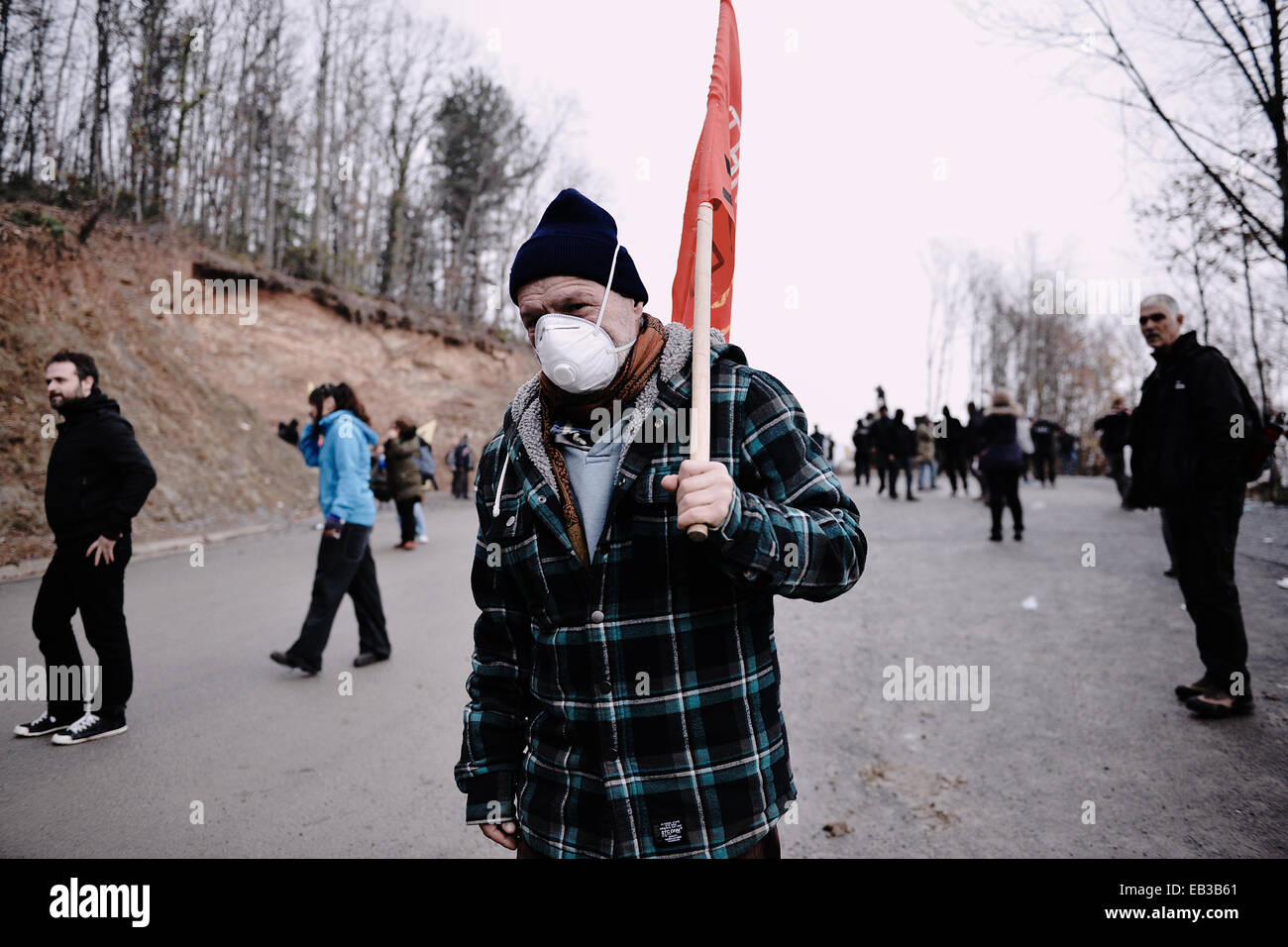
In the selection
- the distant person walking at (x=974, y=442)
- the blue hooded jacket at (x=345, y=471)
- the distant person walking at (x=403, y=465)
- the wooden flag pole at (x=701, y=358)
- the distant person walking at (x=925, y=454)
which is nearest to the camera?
the wooden flag pole at (x=701, y=358)

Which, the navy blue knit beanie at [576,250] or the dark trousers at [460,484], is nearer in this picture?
the navy blue knit beanie at [576,250]

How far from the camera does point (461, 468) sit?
21.4 metres

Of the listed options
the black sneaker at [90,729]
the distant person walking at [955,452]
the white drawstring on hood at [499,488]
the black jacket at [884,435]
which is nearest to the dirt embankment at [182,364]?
the black sneaker at [90,729]

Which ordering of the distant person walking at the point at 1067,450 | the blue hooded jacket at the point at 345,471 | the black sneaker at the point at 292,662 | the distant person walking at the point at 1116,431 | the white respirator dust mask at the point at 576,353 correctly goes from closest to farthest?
the white respirator dust mask at the point at 576,353 < the black sneaker at the point at 292,662 < the blue hooded jacket at the point at 345,471 < the distant person walking at the point at 1116,431 < the distant person walking at the point at 1067,450

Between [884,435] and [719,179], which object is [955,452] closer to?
[884,435]

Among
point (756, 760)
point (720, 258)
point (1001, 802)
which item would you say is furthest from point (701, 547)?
point (1001, 802)

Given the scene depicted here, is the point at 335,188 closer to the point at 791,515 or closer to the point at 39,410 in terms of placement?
the point at 39,410

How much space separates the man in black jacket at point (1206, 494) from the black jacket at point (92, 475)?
6355 mm

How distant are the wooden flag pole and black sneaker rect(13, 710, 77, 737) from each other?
196 inches

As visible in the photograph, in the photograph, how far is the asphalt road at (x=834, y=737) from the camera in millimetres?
3330

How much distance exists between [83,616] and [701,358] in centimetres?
476

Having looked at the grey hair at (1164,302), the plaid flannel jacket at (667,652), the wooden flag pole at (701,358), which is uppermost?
the grey hair at (1164,302)

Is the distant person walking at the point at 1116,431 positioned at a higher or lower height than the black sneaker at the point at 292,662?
higher

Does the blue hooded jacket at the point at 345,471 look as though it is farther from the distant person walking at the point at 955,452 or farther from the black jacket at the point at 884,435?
the distant person walking at the point at 955,452
